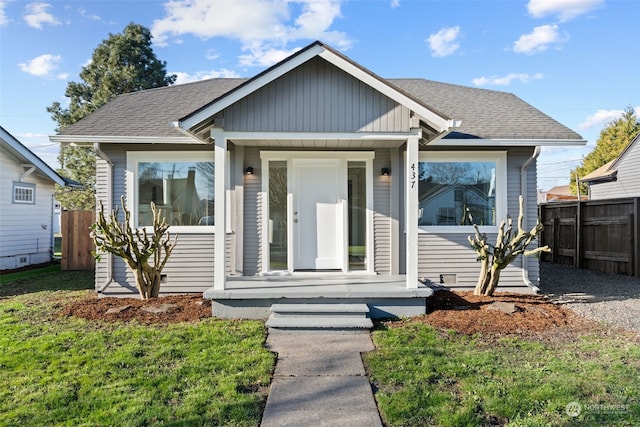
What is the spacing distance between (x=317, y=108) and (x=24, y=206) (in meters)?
10.6

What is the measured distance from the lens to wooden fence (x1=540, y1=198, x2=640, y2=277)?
9297 millimetres

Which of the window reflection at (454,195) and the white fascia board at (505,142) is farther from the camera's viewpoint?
the window reflection at (454,195)

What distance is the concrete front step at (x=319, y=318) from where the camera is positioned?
203 inches

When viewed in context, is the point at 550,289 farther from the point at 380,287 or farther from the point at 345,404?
the point at 345,404

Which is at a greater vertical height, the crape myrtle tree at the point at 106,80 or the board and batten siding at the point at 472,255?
the crape myrtle tree at the point at 106,80

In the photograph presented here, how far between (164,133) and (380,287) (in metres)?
4.47

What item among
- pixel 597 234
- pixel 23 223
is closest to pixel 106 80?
pixel 23 223

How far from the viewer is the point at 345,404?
3246 millimetres

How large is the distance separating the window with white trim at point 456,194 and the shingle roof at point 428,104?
0.67 meters

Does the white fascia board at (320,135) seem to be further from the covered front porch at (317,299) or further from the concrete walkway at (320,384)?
the concrete walkway at (320,384)

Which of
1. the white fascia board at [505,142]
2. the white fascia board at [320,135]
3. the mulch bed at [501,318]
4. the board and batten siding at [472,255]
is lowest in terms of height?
the mulch bed at [501,318]

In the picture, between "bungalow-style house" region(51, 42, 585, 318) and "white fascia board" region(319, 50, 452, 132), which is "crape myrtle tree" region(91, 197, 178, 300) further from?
"white fascia board" region(319, 50, 452, 132)

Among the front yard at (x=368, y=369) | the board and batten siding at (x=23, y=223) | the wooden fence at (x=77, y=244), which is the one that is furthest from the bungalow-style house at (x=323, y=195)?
the board and batten siding at (x=23, y=223)

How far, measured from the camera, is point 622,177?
16.2m
